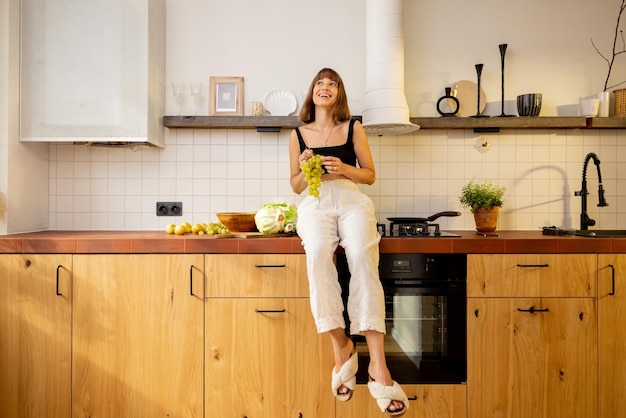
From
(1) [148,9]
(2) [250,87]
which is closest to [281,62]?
(2) [250,87]

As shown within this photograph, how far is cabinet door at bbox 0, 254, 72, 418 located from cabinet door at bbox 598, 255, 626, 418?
2682mm

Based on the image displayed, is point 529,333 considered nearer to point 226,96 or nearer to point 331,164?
point 331,164

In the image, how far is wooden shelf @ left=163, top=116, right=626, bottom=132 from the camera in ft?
8.70

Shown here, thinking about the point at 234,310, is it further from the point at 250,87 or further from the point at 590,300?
the point at 590,300

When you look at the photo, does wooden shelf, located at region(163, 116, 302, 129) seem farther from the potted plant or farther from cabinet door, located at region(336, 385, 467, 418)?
cabinet door, located at region(336, 385, 467, 418)

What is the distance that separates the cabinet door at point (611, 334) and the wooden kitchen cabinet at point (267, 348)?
1.38 meters

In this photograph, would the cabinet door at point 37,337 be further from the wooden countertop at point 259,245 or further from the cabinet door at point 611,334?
the cabinet door at point 611,334

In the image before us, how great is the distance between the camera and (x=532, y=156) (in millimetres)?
2828

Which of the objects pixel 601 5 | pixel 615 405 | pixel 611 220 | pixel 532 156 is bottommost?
pixel 615 405

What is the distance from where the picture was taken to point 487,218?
254cm

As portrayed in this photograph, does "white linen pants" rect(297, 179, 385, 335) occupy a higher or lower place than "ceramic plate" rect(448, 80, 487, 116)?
lower

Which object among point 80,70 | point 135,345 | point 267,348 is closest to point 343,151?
point 267,348

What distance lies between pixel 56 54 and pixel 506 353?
292 cm

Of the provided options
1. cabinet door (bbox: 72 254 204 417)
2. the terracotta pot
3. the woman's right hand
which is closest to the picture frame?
the woman's right hand
